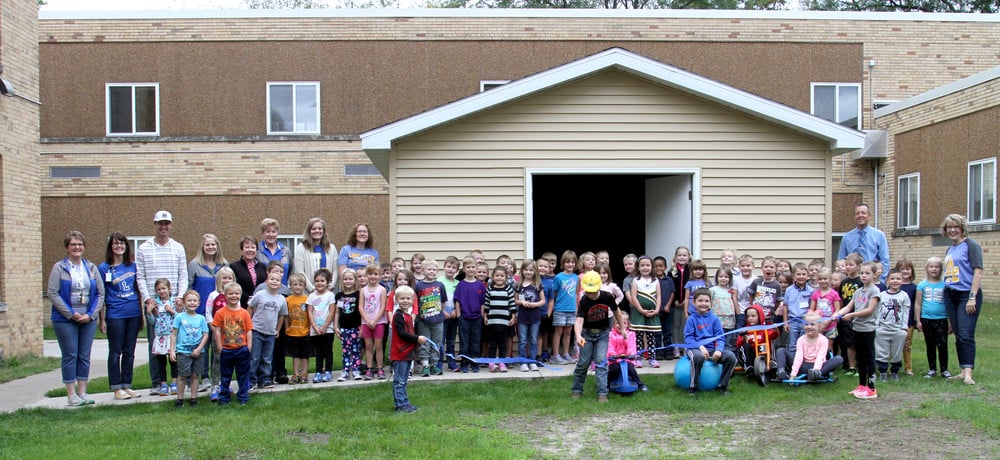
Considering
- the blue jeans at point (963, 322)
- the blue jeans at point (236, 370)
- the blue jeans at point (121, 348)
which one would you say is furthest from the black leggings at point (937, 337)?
the blue jeans at point (121, 348)

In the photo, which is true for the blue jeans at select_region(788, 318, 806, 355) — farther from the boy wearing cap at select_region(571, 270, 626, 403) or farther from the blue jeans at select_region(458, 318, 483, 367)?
the blue jeans at select_region(458, 318, 483, 367)

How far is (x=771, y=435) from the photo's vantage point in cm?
674

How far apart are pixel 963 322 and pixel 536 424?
4.64 meters

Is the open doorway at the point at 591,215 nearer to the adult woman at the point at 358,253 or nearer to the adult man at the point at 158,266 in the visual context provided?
the adult woman at the point at 358,253

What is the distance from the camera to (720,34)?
63.3 feet

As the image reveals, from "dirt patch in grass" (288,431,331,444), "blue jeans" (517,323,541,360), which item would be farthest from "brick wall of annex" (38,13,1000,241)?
"dirt patch in grass" (288,431,331,444)

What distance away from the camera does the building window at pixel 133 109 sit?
61.1 feet

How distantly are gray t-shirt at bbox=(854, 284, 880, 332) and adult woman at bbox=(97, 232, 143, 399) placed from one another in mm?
7368

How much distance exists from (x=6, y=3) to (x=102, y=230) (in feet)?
24.3

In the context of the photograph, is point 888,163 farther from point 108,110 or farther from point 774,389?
point 108,110

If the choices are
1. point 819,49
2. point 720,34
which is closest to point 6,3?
point 720,34

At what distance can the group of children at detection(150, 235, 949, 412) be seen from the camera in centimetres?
821

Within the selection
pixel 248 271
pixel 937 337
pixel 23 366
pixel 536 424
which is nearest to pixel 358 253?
pixel 248 271

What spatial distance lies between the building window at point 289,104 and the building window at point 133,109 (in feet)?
8.18
